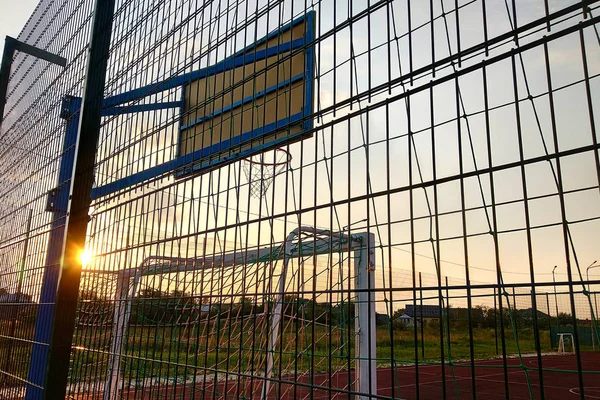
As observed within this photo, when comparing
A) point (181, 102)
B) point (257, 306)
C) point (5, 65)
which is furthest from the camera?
point (5, 65)

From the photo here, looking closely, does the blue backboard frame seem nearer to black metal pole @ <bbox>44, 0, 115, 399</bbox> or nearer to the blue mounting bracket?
the blue mounting bracket

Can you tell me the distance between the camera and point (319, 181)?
3342 mm

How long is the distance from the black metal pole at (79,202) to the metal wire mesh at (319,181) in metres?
0.05

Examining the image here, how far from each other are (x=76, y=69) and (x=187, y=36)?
83.8 inches

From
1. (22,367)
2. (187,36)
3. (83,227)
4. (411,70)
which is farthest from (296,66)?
(22,367)

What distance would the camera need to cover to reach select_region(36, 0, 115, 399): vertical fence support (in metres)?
3.55

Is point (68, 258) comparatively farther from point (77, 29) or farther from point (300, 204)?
point (77, 29)

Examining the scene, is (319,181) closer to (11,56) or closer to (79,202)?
(79,202)

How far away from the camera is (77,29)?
5.11m

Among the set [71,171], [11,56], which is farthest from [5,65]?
[71,171]

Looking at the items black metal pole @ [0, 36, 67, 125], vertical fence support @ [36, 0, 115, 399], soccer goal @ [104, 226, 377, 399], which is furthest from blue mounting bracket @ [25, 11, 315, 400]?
black metal pole @ [0, 36, 67, 125]

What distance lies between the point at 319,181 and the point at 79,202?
1.86 metres

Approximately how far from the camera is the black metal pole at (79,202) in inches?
140

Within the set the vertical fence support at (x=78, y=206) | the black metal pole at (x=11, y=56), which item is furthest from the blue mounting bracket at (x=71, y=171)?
the black metal pole at (x=11, y=56)
